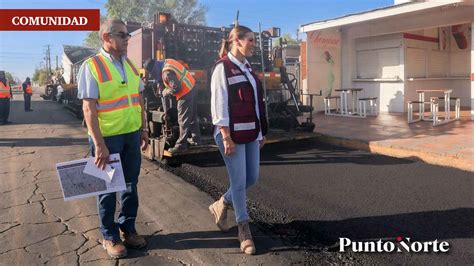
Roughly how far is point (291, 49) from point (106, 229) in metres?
22.9

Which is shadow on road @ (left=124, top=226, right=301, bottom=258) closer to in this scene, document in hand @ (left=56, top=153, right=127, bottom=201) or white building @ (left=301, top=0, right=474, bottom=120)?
document in hand @ (left=56, top=153, right=127, bottom=201)

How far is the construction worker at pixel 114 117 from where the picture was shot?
3197 mm

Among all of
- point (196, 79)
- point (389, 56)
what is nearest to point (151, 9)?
point (389, 56)

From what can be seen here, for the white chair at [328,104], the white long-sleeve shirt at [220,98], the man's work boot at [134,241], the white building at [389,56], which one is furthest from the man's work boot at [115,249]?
the white chair at [328,104]

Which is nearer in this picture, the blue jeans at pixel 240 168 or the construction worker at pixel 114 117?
the construction worker at pixel 114 117

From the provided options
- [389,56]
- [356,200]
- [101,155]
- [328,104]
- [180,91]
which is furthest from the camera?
[328,104]

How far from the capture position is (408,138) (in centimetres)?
799

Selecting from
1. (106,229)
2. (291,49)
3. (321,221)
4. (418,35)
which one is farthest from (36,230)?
(291,49)

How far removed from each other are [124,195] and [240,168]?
1012 mm

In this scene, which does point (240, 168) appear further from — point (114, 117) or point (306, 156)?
point (306, 156)

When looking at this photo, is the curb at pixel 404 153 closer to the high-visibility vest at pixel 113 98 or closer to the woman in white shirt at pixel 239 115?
the woman in white shirt at pixel 239 115

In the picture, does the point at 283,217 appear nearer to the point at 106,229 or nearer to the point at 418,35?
the point at 106,229

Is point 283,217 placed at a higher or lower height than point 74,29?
lower

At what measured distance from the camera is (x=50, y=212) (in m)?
4.55
